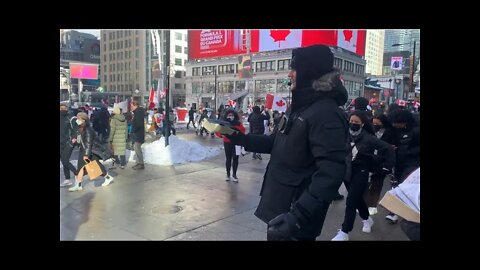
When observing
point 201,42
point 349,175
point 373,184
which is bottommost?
point 373,184

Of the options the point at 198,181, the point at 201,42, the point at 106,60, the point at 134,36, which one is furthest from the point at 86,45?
the point at 198,181

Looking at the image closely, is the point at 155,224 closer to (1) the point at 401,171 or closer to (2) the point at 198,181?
(2) the point at 198,181

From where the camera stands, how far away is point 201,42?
62.2 meters

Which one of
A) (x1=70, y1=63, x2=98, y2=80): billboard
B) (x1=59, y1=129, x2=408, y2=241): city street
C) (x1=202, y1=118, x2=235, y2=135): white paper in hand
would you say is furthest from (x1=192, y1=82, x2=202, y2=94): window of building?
(x1=202, y1=118, x2=235, y2=135): white paper in hand

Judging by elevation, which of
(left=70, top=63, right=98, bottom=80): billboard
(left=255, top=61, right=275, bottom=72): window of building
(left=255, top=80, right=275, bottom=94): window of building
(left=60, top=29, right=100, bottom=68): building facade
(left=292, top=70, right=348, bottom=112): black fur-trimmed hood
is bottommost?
(left=292, top=70, right=348, bottom=112): black fur-trimmed hood

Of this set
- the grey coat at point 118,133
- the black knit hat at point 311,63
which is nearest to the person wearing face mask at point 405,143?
the black knit hat at point 311,63

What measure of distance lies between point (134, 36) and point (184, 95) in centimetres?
2351

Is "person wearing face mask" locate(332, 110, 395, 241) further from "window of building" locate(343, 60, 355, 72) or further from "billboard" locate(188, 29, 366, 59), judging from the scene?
"window of building" locate(343, 60, 355, 72)

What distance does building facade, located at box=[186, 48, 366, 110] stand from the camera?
65.5 m

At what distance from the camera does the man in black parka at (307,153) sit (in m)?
2.13

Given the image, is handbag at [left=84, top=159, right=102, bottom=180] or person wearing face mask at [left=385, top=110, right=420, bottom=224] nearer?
→ person wearing face mask at [left=385, top=110, right=420, bottom=224]

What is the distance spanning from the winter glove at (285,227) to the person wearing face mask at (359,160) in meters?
2.72

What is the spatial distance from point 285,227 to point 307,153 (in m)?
0.53

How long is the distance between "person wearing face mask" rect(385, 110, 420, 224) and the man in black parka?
3106 mm
